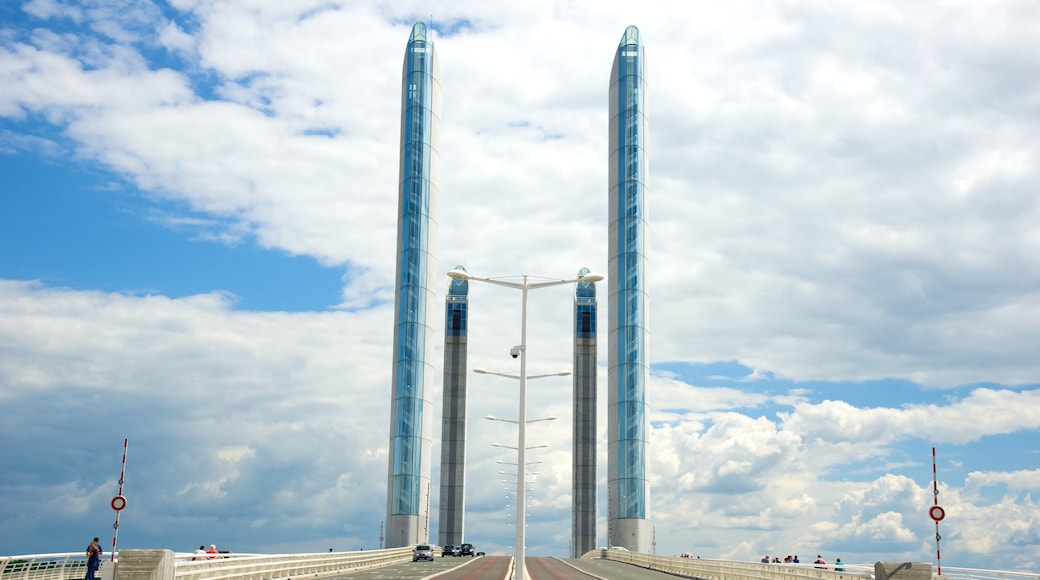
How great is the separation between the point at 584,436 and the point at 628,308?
34.9 metres

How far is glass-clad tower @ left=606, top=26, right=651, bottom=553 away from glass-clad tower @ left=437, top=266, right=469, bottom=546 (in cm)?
2876

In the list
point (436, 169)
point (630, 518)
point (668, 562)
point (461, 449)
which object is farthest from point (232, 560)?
point (461, 449)

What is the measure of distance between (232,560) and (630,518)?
8610 cm

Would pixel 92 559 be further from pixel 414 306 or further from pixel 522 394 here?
pixel 414 306

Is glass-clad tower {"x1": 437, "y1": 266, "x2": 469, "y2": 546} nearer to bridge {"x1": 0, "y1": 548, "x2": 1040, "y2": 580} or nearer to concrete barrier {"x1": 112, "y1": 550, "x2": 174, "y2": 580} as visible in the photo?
bridge {"x1": 0, "y1": 548, "x2": 1040, "y2": 580}

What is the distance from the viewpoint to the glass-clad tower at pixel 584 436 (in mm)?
152125

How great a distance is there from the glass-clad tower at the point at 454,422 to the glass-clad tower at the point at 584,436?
1617 cm

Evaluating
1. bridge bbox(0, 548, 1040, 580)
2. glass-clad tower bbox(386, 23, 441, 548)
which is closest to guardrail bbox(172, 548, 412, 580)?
bridge bbox(0, 548, 1040, 580)

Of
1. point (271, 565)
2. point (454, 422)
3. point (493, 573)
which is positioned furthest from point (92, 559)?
point (454, 422)

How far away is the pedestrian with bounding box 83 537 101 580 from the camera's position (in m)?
36.5

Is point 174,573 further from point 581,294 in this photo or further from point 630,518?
point 581,294

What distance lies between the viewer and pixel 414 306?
130 metres

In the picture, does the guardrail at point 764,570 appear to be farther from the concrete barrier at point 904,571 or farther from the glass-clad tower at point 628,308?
the glass-clad tower at point 628,308

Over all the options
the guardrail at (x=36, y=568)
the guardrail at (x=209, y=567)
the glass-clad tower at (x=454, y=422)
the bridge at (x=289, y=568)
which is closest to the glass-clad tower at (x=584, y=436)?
the glass-clad tower at (x=454, y=422)
